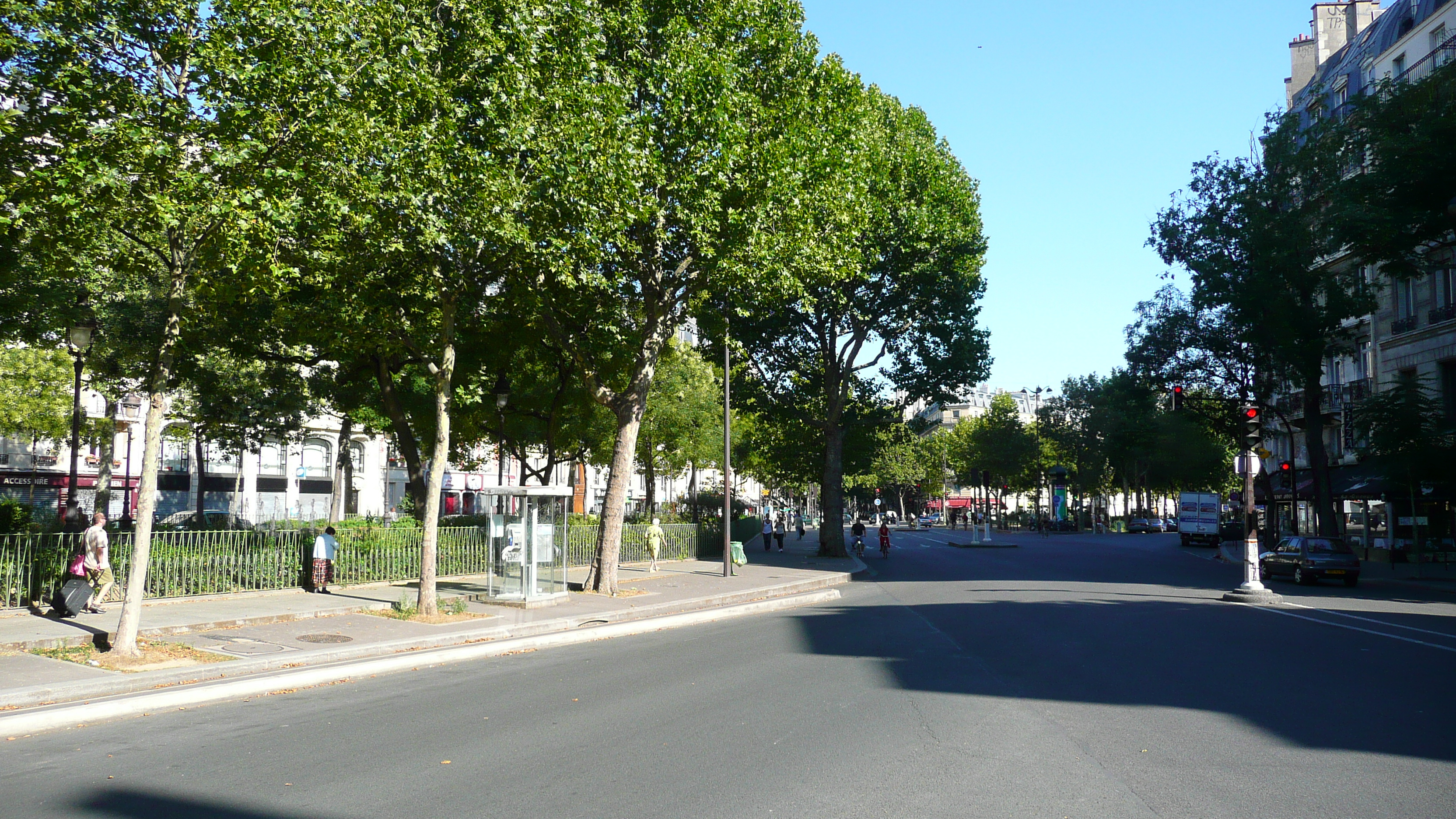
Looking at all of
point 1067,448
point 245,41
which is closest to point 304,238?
point 245,41

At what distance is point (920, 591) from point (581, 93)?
13329mm

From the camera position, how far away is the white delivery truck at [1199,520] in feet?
179

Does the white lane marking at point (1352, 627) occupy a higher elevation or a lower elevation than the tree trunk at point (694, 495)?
lower

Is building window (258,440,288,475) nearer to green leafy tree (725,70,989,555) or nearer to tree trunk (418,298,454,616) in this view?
green leafy tree (725,70,989,555)

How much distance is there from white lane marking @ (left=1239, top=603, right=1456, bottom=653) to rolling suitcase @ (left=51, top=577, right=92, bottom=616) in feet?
59.3

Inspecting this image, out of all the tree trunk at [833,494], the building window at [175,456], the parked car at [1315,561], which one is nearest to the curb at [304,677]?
the parked car at [1315,561]

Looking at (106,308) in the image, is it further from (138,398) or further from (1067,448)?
(1067,448)

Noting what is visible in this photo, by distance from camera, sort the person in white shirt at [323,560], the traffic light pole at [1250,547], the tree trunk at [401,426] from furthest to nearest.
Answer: the tree trunk at [401,426] → the traffic light pole at [1250,547] → the person in white shirt at [323,560]

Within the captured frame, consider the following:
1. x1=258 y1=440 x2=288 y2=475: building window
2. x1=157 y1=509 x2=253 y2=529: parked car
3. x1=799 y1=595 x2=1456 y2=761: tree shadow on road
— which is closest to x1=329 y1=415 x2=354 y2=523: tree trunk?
x1=157 y1=509 x2=253 y2=529: parked car

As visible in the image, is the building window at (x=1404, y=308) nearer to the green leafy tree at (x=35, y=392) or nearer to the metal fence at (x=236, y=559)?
the metal fence at (x=236, y=559)

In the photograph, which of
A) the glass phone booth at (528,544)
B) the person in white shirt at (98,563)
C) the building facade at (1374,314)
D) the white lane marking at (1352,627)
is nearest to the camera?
the white lane marking at (1352,627)

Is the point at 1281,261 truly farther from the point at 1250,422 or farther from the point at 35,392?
the point at 35,392

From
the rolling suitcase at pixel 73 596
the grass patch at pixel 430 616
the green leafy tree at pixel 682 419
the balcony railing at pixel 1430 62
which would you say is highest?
the balcony railing at pixel 1430 62

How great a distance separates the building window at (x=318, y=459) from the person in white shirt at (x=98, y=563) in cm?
4686
